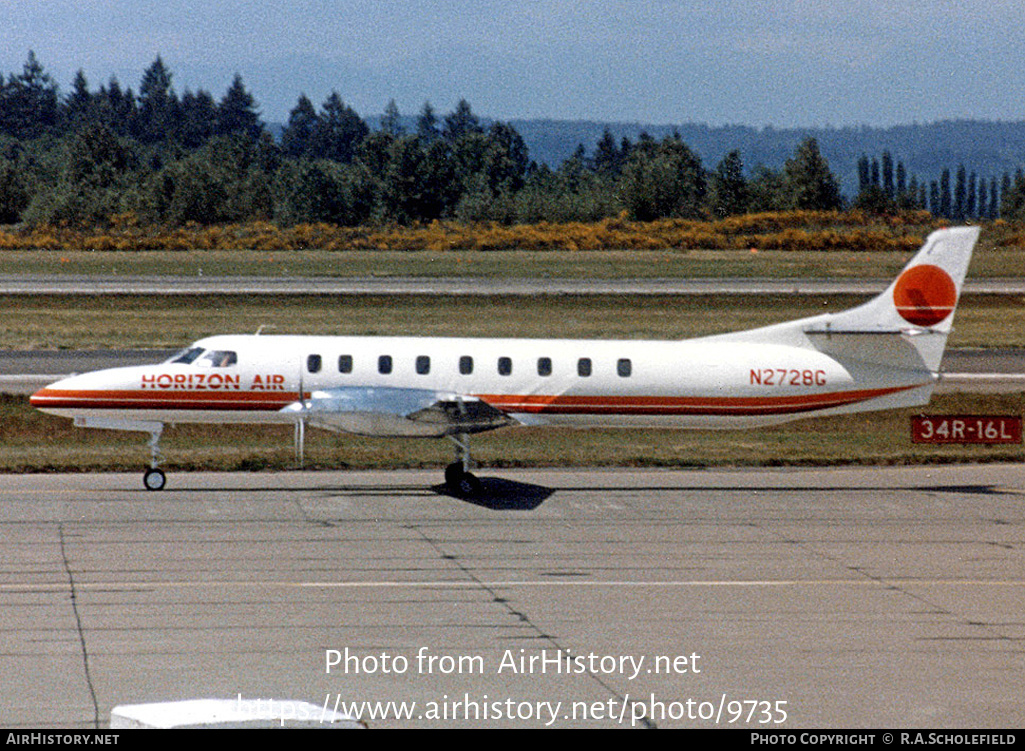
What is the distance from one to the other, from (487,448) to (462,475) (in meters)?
6.16

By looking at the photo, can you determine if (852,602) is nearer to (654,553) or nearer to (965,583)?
(965,583)

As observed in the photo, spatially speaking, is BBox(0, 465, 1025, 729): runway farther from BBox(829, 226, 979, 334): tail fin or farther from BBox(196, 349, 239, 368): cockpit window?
BBox(829, 226, 979, 334): tail fin

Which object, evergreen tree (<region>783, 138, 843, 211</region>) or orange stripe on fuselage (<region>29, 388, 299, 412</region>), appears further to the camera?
evergreen tree (<region>783, 138, 843, 211</region>)

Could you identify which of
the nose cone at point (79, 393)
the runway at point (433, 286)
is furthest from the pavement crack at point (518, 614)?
the runway at point (433, 286)

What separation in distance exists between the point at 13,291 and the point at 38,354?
21.2 metres

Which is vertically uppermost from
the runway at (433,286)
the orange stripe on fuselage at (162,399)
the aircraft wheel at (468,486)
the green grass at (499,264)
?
the green grass at (499,264)

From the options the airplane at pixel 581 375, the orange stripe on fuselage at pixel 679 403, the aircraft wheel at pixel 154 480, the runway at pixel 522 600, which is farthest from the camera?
the orange stripe on fuselage at pixel 679 403

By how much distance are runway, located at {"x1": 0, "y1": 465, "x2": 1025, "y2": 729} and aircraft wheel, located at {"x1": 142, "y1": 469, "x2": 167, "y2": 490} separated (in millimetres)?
434

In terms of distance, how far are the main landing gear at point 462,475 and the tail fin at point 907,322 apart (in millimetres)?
7093

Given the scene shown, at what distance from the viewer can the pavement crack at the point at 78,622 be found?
13.4 metres

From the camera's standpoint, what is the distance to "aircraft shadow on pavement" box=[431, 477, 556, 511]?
25.9 m

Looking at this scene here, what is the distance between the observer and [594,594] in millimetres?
18688

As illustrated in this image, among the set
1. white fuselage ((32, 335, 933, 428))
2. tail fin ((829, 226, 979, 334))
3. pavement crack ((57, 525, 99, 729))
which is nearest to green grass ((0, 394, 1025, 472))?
white fuselage ((32, 335, 933, 428))

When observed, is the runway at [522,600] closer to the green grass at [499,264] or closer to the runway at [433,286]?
the runway at [433,286]
